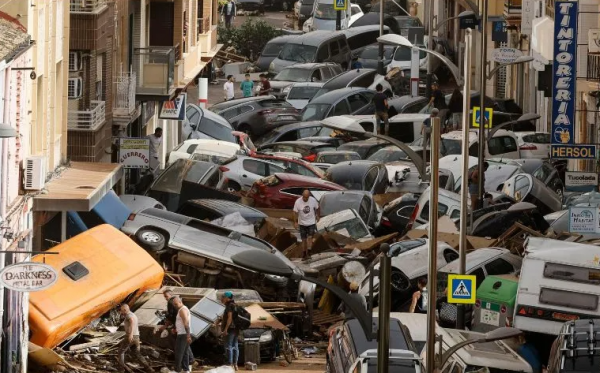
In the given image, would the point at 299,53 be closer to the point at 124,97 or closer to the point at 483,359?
the point at 124,97

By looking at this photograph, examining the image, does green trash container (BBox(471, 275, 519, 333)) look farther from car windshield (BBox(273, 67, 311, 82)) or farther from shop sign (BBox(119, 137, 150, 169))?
car windshield (BBox(273, 67, 311, 82))

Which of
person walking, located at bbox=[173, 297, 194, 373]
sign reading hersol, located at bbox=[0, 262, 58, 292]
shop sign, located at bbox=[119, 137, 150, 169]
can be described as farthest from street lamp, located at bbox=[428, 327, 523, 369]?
shop sign, located at bbox=[119, 137, 150, 169]

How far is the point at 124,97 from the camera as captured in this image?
139ft

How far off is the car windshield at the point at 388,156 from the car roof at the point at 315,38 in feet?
73.5

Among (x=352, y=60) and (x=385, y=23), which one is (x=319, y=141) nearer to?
(x=352, y=60)

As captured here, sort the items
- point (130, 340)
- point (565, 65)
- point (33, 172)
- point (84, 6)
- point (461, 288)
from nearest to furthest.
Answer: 1. point (461, 288)
2. point (130, 340)
3. point (33, 172)
4. point (84, 6)
5. point (565, 65)

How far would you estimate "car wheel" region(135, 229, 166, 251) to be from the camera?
1305 inches

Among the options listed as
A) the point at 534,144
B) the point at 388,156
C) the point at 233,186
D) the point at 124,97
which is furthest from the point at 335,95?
the point at 124,97

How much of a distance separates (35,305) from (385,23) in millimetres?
50558

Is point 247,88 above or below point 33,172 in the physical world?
below

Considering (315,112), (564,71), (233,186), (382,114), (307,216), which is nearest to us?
(307,216)

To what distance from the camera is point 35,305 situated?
95.0 feet

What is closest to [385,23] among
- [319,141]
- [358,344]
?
[319,141]

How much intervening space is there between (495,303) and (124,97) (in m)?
14.9
